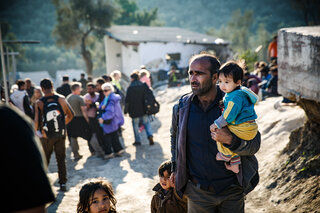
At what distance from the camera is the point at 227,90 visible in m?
2.58

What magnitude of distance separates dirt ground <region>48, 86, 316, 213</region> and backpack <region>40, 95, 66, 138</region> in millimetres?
897

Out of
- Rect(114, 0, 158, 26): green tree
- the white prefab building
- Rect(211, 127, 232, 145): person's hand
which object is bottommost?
Rect(211, 127, 232, 145): person's hand

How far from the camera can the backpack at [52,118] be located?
5625 millimetres

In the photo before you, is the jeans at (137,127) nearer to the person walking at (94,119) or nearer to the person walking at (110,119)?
the person walking at (110,119)

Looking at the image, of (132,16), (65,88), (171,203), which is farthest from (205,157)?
(132,16)

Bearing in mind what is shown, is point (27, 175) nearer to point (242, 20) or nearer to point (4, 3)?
point (242, 20)

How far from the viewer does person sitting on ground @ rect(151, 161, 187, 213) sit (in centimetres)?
326

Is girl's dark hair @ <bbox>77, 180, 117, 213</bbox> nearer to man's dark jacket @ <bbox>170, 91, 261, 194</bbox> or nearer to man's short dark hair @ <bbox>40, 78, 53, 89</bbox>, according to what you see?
man's dark jacket @ <bbox>170, 91, 261, 194</bbox>

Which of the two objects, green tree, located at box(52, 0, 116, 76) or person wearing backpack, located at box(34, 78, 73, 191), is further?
green tree, located at box(52, 0, 116, 76)

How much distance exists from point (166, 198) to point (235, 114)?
1401 millimetres

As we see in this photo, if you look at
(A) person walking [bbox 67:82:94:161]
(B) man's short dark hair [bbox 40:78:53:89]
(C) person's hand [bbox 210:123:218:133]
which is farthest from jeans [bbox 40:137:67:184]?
(C) person's hand [bbox 210:123:218:133]

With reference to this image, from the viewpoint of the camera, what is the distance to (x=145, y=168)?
23.3 feet

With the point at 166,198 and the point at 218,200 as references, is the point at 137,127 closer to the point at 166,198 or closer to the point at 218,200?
the point at 166,198

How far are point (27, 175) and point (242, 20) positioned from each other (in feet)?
223
